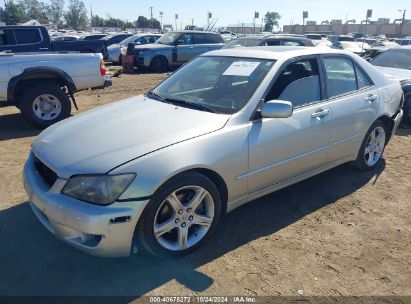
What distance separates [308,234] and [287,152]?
0.80 meters

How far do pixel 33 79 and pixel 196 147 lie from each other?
5.08 m

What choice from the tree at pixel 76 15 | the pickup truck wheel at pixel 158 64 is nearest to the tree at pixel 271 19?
the tree at pixel 76 15

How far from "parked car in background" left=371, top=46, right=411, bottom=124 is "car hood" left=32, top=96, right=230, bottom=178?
18.1 feet

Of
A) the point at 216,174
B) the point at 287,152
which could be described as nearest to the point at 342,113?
the point at 287,152

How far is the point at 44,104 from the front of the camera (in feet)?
22.4

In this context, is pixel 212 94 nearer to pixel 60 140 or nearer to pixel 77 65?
pixel 60 140

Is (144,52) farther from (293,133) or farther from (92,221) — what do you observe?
(92,221)

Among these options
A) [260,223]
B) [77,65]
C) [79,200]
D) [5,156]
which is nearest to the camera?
[79,200]

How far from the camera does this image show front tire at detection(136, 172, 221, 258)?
2.69 m

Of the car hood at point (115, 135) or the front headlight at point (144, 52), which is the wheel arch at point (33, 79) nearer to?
the car hood at point (115, 135)

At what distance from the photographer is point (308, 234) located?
339 cm

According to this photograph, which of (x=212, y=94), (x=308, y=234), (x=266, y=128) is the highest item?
(x=212, y=94)

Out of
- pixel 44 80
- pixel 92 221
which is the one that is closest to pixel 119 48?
pixel 44 80

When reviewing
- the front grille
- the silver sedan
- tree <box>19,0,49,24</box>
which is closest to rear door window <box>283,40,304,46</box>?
the silver sedan
